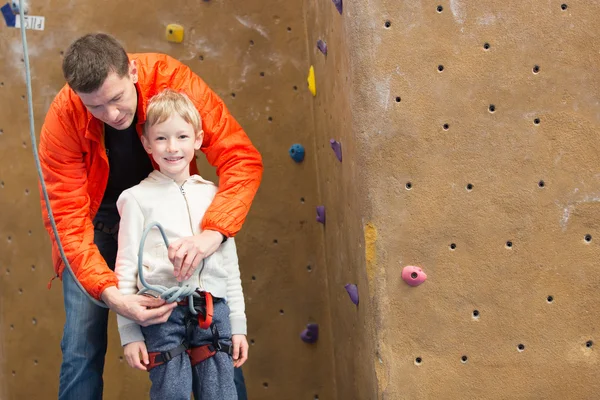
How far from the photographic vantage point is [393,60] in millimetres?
2438

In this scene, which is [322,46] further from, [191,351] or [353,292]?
[191,351]

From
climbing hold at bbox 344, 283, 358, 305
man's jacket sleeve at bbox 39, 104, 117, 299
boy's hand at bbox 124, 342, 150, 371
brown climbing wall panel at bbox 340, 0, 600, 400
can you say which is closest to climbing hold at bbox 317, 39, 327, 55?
brown climbing wall panel at bbox 340, 0, 600, 400

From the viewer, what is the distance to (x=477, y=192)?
8.11ft

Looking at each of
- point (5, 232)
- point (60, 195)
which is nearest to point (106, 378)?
point (5, 232)

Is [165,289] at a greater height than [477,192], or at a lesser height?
lesser

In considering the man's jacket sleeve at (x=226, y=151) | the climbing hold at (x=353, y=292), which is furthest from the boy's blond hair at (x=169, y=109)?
the climbing hold at (x=353, y=292)

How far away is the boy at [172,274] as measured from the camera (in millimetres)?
2328

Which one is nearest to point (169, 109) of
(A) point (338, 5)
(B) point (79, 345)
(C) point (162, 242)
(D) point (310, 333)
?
(C) point (162, 242)

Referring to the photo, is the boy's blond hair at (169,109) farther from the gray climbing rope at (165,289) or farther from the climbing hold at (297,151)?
the climbing hold at (297,151)

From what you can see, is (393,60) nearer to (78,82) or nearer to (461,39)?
(461,39)

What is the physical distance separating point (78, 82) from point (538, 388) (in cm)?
148

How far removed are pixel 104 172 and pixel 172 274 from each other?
382mm

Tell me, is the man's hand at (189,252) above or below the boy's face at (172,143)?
below

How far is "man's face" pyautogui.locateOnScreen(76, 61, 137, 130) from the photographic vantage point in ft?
7.52
